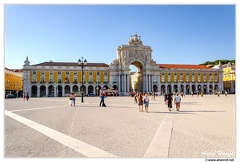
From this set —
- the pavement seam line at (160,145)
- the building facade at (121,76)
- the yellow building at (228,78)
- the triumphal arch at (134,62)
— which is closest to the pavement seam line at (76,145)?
the pavement seam line at (160,145)

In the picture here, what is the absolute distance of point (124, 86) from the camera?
63.5 m

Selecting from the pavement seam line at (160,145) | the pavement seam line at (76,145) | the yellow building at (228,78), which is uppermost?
the yellow building at (228,78)

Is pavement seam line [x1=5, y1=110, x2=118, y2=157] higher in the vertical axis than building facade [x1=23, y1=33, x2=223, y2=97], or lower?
lower

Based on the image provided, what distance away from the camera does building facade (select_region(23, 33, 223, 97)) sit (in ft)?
196

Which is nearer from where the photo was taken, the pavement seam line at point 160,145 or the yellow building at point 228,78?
the pavement seam line at point 160,145

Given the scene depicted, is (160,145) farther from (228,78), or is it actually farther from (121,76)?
(228,78)

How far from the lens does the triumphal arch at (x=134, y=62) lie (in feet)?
210

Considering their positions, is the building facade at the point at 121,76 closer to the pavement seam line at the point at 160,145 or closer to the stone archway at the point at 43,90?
the stone archway at the point at 43,90

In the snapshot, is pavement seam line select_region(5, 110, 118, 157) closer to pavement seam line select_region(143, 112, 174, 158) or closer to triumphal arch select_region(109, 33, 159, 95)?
pavement seam line select_region(143, 112, 174, 158)

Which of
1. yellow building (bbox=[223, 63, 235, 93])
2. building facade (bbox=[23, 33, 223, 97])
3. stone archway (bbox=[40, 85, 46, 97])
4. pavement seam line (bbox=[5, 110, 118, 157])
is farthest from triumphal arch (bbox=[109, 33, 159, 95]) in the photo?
pavement seam line (bbox=[5, 110, 118, 157])

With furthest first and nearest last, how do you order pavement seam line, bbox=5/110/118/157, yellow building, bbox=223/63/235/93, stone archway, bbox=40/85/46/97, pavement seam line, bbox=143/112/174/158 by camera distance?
yellow building, bbox=223/63/235/93, stone archway, bbox=40/85/46/97, pavement seam line, bbox=5/110/118/157, pavement seam line, bbox=143/112/174/158

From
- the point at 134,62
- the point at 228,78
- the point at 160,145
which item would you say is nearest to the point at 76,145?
the point at 160,145

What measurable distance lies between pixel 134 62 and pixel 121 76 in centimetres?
689

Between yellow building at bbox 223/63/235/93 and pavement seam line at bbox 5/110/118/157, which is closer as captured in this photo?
pavement seam line at bbox 5/110/118/157
